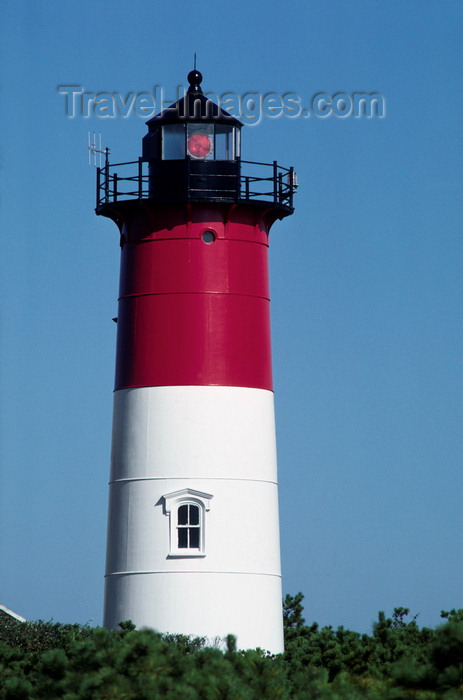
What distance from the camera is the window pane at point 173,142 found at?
99.4 feet

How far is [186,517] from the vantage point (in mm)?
29047

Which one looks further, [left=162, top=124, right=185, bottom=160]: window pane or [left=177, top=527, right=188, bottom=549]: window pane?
[left=162, top=124, right=185, bottom=160]: window pane

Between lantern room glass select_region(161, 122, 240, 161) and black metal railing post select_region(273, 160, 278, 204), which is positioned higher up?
lantern room glass select_region(161, 122, 240, 161)

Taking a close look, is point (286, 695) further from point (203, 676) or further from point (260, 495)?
point (260, 495)

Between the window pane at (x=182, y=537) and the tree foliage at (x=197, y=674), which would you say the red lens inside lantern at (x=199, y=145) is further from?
the tree foliage at (x=197, y=674)

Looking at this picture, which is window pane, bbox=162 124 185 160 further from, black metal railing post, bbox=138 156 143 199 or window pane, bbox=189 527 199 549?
window pane, bbox=189 527 199 549

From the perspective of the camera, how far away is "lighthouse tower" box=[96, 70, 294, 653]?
28875 millimetres

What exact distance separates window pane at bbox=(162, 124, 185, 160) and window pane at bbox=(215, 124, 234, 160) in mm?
695

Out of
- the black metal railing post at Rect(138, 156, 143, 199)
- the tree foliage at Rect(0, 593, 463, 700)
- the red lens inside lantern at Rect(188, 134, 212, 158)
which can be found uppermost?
the red lens inside lantern at Rect(188, 134, 212, 158)

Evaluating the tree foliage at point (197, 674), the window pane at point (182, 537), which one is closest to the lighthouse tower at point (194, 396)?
the window pane at point (182, 537)

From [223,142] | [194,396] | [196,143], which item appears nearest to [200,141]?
[196,143]

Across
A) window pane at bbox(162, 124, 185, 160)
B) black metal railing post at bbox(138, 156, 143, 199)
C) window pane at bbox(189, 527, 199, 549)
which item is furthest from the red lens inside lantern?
window pane at bbox(189, 527, 199, 549)

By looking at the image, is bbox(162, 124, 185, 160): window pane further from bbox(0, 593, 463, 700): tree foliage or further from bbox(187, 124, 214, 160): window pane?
bbox(0, 593, 463, 700): tree foliage

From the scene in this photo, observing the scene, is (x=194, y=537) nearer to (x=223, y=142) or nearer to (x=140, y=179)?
(x=140, y=179)
